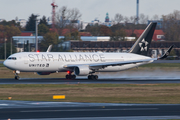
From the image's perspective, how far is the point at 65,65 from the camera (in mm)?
43312

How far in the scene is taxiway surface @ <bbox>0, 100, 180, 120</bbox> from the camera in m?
16.5

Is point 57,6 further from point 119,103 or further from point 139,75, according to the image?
point 119,103

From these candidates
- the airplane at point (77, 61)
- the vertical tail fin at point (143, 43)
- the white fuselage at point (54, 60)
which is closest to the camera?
the white fuselage at point (54, 60)

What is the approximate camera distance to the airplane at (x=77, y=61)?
41188mm

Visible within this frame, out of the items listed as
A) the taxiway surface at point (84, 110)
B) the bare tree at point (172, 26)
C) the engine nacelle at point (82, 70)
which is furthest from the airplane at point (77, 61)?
the bare tree at point (172, 26)

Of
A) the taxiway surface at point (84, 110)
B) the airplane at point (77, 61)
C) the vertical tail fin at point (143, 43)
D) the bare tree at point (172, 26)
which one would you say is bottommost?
the taxiway surface at point (84, 110)

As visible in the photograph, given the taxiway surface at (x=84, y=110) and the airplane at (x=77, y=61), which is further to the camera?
the airplane at (x=77, y=61)

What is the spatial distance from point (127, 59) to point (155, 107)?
1121 inches

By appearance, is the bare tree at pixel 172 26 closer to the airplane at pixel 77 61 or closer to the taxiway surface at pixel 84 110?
the airplane at pixel 77 61

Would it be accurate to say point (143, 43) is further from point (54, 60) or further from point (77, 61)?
point (54, 60)

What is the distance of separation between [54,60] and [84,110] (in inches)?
976

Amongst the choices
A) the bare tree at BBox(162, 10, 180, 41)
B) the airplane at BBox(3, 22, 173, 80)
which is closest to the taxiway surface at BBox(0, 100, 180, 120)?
the airplane at BBox(3, 22, 173, 80)

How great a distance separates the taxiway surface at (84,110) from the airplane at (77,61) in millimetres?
20123

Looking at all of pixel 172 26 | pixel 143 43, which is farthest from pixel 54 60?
pixel 172 26
